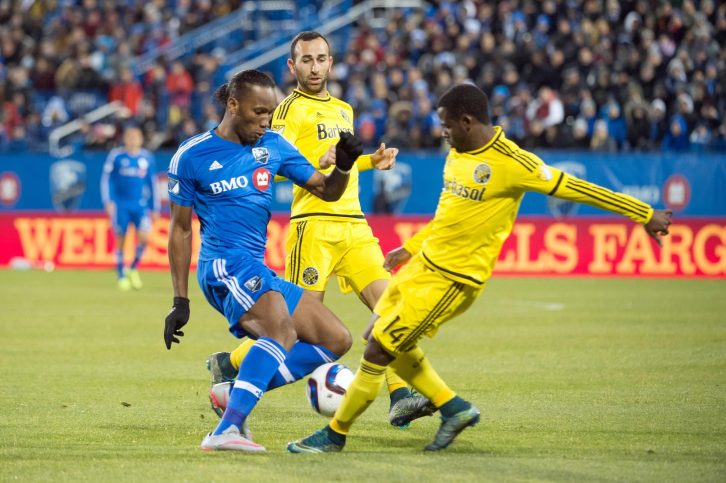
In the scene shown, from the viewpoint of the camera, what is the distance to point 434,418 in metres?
8.66

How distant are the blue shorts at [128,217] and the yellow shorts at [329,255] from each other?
11.6m

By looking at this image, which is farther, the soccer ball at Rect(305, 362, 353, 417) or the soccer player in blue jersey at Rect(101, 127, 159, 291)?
the soccer player in blue jersey at Rect(101, 127, 159, 291)

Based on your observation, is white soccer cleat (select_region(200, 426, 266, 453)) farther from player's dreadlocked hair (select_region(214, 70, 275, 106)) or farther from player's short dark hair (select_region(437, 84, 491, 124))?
player's short dark hair (select_region(437, 84, 491, 124))

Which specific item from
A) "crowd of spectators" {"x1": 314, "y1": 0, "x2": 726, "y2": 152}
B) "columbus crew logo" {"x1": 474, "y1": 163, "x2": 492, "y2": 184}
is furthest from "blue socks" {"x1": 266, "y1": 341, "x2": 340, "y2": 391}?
"crowd of spectators" {"x1": 314, "y1": 0, "x2": 726, "y2": 152}

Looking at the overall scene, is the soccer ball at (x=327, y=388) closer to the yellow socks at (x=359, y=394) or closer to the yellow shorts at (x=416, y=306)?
the yellow socks at (x=359, y=394)

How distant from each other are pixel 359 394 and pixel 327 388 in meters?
0.66

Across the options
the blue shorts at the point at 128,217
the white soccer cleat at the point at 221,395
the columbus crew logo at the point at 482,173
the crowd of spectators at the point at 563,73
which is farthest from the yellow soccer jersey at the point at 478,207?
the crowd of spectators at the point at 563,73

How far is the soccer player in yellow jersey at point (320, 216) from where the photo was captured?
9.02 m

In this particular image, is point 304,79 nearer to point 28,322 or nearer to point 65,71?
point 28,322

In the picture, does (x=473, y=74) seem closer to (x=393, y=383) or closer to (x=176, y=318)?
(x=393, y=383)

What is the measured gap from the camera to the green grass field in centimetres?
655

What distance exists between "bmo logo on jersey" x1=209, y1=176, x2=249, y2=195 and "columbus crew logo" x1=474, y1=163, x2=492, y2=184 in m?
1.43

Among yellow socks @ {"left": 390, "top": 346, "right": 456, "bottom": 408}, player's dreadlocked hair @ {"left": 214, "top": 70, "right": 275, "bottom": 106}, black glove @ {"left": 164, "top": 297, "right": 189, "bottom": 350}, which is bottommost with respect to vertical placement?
yellow socks @ {"left": 390, "top": 346, "right": 456, "bottom": 408}

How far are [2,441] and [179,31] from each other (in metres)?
25.8
